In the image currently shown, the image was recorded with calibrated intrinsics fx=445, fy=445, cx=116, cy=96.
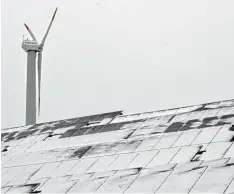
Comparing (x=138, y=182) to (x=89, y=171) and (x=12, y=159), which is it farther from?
(x=12, y=159)

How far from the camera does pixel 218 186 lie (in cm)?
2483

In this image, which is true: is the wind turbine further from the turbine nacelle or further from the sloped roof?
the sloped roof

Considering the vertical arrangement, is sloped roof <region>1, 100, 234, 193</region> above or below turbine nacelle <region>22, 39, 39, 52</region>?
below

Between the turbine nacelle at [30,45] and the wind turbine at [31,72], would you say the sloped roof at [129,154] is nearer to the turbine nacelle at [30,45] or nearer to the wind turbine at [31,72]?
the wind turbine at [31,72]

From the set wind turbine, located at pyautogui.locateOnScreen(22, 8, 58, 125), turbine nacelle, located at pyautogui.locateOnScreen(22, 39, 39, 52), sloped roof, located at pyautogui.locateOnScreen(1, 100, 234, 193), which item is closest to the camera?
sloped roof, located at pyautogui.locateOnScreen(1, 100, 234, 193)

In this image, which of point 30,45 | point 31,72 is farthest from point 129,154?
point 30,45

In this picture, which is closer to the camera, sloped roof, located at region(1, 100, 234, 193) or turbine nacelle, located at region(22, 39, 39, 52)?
sloped roof, located at region(1, 100, 234, 193)

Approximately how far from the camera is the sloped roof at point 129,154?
28156mm

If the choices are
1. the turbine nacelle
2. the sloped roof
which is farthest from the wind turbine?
the sloped roof

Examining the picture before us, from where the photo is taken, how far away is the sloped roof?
28156 millimetres

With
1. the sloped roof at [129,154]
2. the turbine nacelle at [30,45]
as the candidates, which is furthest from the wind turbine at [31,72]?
the sloped roof at [129,154]

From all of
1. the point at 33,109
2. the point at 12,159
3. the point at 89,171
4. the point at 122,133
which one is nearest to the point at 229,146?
the point at 89,171

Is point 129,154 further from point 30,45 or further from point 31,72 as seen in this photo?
point 30,45

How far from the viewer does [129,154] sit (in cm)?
3678
